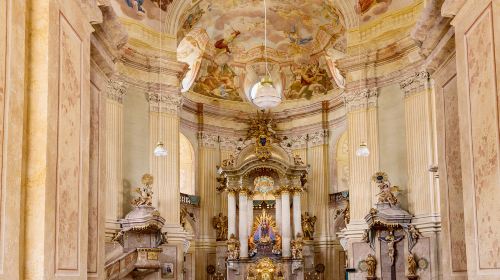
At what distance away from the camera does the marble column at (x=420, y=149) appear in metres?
19.9

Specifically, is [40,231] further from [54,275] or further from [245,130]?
[245,130]

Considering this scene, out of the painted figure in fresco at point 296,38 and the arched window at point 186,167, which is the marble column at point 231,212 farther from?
the painted figure in fresco at point 296,38

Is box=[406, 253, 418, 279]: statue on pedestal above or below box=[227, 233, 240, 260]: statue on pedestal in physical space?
below

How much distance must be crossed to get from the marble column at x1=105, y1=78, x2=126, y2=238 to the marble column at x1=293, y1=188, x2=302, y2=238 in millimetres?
8330

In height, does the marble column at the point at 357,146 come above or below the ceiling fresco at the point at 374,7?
below

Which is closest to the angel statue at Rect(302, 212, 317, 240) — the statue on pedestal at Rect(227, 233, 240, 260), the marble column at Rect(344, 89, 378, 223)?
the statue on pedestal at Rect(227, 233, 240, 260)

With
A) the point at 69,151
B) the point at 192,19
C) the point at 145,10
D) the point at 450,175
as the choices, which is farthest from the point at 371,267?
the point at 69,151

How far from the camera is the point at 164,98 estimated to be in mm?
23031

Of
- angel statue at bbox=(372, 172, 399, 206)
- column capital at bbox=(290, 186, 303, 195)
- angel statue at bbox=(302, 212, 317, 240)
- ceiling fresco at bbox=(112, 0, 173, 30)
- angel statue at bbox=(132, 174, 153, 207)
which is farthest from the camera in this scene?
angel statue at bbox=(302, 212, 317, 240)

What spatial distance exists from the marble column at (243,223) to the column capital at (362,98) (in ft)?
19.7

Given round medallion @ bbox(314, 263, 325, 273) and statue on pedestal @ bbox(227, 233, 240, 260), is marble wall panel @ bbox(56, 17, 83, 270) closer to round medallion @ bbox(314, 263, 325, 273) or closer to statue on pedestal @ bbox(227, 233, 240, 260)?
statue on pedestal @ bbox(227, 233, 240, 260)

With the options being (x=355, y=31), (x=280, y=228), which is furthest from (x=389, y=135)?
(x=280, y=228)

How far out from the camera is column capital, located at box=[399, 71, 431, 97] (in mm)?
20422

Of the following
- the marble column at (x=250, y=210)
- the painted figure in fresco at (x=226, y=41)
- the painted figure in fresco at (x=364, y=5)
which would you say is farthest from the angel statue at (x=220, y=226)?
the painted figure in fresco at (x=364, y=5)
